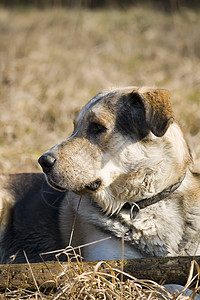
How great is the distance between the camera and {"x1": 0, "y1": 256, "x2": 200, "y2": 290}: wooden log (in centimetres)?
298

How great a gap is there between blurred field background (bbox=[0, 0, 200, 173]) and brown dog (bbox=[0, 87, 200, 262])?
3.03 meters

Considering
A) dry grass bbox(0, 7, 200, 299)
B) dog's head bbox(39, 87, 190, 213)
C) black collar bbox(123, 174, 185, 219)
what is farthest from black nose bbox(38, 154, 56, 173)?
dry grass bbox(0, 7, 200, 299)

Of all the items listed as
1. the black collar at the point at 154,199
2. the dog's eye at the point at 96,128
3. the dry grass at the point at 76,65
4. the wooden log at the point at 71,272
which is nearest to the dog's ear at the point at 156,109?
the dog's eye at the point at 96,128

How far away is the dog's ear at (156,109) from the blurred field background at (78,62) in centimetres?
331

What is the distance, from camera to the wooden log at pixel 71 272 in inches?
117

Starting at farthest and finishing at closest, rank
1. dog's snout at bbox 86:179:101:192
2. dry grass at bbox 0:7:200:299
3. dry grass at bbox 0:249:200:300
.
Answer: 1. dry grass at bbox 0:7:200:299
2. dog's snout at bbox 86:179:101:192
3. dry grass at bbox 0:249:200:300

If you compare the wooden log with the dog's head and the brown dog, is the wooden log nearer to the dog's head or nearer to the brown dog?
the brown dog

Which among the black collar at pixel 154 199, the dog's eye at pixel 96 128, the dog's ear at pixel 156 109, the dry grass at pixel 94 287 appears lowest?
the dry grass at pixel 94 287

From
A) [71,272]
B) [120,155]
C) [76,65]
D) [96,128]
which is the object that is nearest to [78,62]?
[76,65]

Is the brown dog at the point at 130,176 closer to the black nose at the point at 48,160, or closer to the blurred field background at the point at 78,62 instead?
the black nose at the point at 48,160

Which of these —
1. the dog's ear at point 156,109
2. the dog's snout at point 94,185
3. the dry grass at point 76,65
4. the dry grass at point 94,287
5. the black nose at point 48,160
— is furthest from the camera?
the dry grass at point 76,65

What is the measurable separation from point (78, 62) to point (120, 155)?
8022 millimetres

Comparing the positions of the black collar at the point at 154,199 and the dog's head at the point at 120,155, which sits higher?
the dog's head at the point at 120,155

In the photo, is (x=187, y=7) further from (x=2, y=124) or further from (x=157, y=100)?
(x=157, y=100)
